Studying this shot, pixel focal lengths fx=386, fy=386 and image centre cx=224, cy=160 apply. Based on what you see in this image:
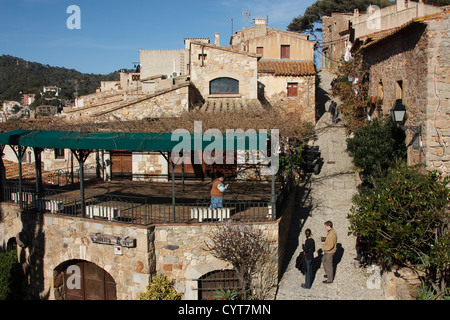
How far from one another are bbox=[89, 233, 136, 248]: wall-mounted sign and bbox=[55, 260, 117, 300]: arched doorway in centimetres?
111

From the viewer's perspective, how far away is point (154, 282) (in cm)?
995

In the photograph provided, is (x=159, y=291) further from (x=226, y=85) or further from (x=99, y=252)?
(x=226, y=85)

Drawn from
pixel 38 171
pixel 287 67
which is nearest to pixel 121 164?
pixel 38 171

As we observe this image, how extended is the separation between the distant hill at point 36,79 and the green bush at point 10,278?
55663 mm

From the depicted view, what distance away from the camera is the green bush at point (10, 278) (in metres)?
11.9

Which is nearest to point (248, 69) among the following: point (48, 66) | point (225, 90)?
point (225, 90)

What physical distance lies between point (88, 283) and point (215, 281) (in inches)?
155

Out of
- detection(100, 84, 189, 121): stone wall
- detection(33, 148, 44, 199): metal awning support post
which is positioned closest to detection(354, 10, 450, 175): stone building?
detection(100, 84, 189, 121): stone wall

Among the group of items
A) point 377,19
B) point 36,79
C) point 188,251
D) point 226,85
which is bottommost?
point 188,251

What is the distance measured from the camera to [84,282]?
37.5 ft

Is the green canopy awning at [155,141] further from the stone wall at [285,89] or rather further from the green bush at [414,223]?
the stone wall at [285,89]

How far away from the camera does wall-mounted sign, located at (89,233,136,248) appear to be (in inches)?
396

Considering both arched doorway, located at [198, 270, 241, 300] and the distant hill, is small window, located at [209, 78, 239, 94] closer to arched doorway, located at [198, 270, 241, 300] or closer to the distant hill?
arched doorway, located at [198, 270, 241, 300]

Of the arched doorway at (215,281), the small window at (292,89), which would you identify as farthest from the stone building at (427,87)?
the small window at (292,89)
